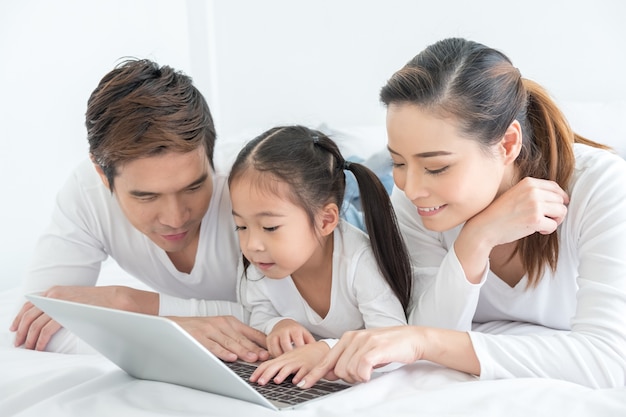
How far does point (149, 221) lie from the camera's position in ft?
5.42

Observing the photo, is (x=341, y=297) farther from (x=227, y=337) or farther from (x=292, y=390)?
(x=292, y=390)

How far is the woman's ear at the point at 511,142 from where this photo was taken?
142 centimetres

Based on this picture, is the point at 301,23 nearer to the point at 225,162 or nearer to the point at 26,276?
the point at 225,162

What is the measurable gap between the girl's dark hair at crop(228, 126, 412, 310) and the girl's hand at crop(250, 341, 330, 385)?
30cm

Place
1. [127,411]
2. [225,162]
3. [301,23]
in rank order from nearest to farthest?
[127,411] → [225,162] → [301,23]

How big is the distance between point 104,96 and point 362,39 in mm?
1548

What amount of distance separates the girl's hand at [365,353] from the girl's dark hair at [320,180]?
35 cm

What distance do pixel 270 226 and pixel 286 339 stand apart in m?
0.24

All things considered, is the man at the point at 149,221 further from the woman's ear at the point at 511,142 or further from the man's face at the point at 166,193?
the woman's ear at the point at 511,142

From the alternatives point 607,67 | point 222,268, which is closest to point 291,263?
point 222,268

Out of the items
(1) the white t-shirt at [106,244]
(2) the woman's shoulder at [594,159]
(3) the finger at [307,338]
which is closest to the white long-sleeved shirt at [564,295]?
(2) the woman's shoulder at [594,159]

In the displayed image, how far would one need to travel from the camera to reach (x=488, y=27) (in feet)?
8.91

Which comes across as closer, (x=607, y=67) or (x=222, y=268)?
(x=222, y=268)

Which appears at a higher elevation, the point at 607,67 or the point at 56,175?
the point at 607,67
